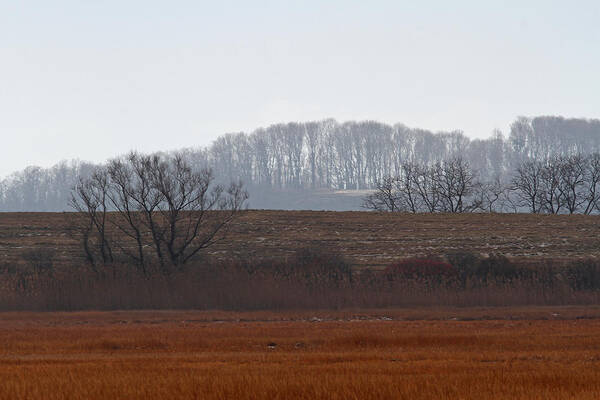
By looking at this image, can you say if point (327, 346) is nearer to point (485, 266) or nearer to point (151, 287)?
point (151, 287)

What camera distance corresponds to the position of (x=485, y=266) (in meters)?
40.7

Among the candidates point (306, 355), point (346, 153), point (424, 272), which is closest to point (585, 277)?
point (424, 272)

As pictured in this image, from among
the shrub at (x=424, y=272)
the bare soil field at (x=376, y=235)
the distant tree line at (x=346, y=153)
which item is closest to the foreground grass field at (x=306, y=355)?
the shrub at (x=424, y=272)

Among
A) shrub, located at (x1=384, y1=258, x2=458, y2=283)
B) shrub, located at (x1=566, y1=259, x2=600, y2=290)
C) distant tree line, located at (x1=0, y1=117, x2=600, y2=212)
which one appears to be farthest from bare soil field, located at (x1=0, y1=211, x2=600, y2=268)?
distant tree line, located at (x1=0, y1=117, x2=600, y2=212)

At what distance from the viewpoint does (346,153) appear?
171m

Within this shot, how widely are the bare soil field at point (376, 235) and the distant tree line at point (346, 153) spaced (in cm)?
9899

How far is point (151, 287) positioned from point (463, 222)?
1266 inches

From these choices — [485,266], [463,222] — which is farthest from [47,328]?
[463,222]

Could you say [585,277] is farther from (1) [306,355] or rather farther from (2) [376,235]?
(1) [306,355]

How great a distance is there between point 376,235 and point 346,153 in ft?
371

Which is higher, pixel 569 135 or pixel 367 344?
pixel 569 135

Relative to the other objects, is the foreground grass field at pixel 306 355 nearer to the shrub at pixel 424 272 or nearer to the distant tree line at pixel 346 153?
the shrub at pixel 424 272

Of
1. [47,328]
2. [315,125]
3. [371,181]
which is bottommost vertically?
[47,328]

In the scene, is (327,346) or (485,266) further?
(485,266)
